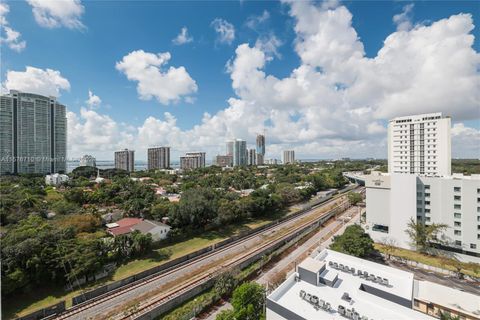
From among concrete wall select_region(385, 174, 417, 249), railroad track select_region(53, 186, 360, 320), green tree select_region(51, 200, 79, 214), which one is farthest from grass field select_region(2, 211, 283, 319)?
concrete wall select_region(385, 174, 417, 249)

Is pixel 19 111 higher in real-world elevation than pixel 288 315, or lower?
higher

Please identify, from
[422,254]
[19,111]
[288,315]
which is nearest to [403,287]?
[288,315]

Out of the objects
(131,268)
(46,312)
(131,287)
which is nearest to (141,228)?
(131,268)

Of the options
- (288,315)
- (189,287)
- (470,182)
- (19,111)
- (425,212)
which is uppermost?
(19,111)

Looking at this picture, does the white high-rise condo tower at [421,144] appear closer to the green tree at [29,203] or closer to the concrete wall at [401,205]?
the concrete wall at [401,205]

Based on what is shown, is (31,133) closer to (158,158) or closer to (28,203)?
(28,203)

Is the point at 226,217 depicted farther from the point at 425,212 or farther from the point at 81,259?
the point at 425,212

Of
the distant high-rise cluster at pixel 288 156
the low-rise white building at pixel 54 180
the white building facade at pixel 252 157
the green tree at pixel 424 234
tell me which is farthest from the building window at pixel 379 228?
the distant high-rise cluster at pixel 288 156
